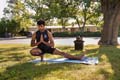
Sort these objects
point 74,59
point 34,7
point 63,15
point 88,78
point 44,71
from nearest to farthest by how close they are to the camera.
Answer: point 88,78
point 44,71
point 74,59
point 63,15
point 34,7

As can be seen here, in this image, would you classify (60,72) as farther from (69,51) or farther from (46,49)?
(69,51)

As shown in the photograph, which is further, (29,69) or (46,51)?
(46,51)

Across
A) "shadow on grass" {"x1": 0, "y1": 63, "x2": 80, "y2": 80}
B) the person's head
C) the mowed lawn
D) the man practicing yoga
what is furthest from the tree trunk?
"shadow on grass" {"x1": 0, "y1": 63, "x2": 80, "y2": 80}

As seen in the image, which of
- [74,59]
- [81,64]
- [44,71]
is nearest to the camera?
[44,71]

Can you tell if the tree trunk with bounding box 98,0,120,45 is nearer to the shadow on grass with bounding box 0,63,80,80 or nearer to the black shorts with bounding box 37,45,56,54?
the black shorts with bounding box 37,45,56,54

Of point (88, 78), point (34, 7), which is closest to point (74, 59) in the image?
point (88, 78)

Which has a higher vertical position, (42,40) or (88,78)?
(42,40)

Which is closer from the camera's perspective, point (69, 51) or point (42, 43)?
point (42, 43)

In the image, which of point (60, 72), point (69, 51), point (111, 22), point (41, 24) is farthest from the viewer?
point (111, 22)

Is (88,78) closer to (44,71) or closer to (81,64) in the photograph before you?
(44,71)

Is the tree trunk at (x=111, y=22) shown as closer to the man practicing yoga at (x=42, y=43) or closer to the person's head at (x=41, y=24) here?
the man practicing yoga at (x=42, y=43)

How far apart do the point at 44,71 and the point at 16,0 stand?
53.7 meters

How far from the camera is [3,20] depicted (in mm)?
53594

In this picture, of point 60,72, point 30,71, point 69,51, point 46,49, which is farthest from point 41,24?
point 69,51
